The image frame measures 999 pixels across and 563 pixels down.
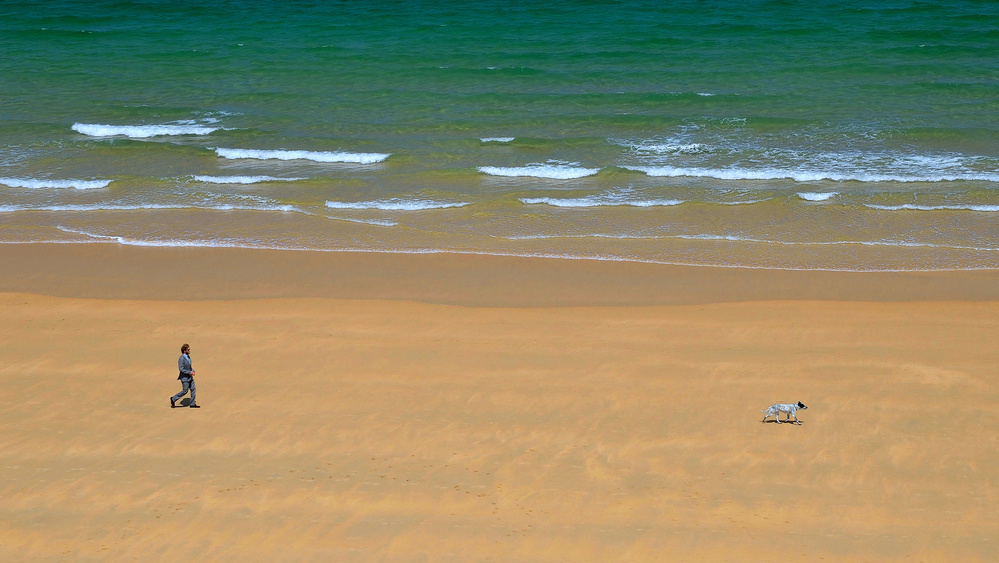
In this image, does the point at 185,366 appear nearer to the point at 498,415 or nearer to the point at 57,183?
the point at 498,415

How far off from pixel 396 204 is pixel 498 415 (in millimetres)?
8587

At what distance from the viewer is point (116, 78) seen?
92.9 ft

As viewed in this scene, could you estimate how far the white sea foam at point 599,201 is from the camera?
58.4 ft

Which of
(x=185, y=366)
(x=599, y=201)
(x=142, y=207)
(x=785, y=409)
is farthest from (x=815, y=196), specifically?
Answer: (x=142, y=207)

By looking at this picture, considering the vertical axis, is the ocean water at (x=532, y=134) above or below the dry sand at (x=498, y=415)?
above

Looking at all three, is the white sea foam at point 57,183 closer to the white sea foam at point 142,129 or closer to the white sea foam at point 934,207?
the white sea foam at point 142,129

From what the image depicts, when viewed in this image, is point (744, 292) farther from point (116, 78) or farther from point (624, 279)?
point (116, 78)

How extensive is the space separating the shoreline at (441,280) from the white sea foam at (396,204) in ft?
8.53

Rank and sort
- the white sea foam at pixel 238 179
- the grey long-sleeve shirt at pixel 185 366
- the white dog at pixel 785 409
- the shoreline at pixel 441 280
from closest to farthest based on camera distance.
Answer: the white dog at pixel 785 409 → the grey long-sleeve shirt at pixel 185 366 → the shoreline at pixel 441 280 → the white sea foam at pixel 238 179

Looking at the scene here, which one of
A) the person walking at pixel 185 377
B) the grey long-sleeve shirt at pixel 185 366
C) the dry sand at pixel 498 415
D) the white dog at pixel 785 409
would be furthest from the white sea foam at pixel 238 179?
the white dog at pixel 785 409

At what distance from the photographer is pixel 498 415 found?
10375 millimetres

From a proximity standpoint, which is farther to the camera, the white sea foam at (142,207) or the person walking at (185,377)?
the white sea foam at (142,207)

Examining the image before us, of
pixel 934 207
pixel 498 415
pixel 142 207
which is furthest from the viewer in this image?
pixel 142 207

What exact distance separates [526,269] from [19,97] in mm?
19449
